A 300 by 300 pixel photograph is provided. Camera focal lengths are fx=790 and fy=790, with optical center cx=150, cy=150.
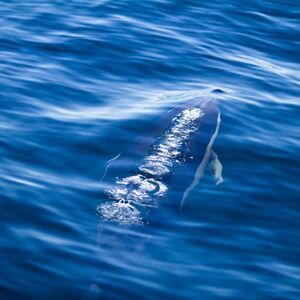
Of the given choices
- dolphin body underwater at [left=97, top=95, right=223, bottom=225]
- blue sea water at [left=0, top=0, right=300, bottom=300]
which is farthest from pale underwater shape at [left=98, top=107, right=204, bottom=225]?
blue sea water at [left=0, top=0, right=300, bottom=300]

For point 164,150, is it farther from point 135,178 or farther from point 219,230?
point 219,230

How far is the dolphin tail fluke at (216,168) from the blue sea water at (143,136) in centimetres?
10

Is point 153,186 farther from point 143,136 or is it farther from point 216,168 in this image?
point 143,136

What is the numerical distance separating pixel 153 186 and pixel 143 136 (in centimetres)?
159

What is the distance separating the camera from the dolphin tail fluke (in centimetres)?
1146

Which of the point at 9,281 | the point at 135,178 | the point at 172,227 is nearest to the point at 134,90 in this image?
the point at 135,178

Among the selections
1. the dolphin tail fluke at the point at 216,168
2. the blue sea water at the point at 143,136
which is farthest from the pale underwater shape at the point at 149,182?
the dolphin tail fluke at the point at 216,168

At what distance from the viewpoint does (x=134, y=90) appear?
1452 centimetres

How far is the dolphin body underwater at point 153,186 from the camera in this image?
924 centimetres

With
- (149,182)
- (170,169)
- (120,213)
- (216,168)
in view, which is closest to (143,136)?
(170,169)

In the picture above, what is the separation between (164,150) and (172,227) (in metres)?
1.98

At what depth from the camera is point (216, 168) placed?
11.6 metres

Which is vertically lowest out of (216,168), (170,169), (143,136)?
(170,169)

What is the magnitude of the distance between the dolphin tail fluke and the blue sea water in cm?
10
